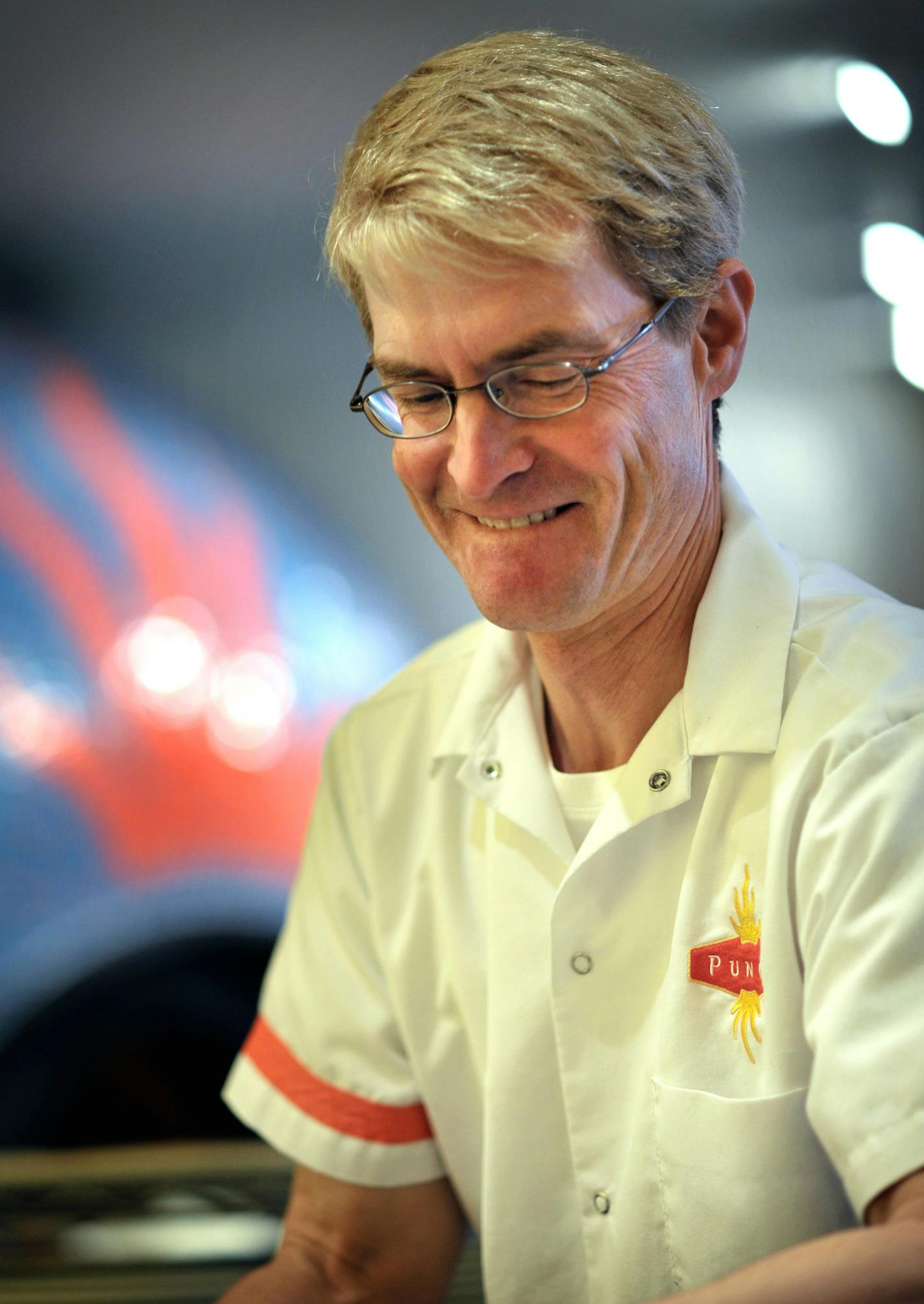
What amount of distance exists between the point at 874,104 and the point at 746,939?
1108mm

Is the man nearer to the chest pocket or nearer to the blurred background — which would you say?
the chest pocket

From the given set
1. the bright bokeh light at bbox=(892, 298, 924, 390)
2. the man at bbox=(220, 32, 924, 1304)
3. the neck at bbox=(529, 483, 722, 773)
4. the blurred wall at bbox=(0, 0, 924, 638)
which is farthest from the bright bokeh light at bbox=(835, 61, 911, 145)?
the neck at bbox=(529, 483, 722, 773)

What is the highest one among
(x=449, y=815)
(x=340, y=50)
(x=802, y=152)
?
(x=340, y=50)

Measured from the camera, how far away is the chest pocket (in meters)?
0.94

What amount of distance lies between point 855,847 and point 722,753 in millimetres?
170

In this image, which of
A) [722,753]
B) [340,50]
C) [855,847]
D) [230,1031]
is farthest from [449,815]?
[340,50]

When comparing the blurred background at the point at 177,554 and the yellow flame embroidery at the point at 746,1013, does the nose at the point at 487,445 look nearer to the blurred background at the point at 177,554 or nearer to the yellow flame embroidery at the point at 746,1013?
the yellow flame embroidery at the point at 746,1013

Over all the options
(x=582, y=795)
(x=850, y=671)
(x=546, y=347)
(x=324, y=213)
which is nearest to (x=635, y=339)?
(x=546, y=347)

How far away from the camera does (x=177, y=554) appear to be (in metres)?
1.78

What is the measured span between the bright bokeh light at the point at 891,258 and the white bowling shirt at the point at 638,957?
568mm

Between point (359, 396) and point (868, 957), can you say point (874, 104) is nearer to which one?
point (359, 396)

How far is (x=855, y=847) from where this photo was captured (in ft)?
2.90

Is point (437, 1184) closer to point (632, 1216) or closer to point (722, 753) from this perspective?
point (632, 1216)

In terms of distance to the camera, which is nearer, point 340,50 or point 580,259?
point 580,259
